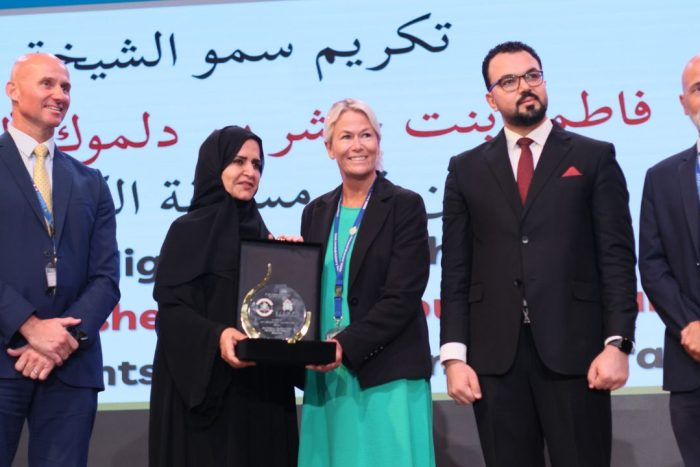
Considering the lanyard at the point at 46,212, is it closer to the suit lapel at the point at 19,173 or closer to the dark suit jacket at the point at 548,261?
the suit lapel at the point at 19,173

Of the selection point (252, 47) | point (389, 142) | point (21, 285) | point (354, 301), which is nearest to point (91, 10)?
point (252, 47)

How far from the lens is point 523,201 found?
2.83 meters

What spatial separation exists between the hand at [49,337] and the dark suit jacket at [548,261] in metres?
1.21

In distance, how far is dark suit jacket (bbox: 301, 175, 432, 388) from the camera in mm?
2926

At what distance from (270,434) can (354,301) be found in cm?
50

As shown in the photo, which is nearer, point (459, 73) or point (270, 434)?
point (270, 434)

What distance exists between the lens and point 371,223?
3.08 meters

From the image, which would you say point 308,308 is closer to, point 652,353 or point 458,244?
point 458,244

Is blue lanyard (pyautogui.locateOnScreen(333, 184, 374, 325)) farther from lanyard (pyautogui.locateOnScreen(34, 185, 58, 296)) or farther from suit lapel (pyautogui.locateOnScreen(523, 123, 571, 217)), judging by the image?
lanyard (pyautogui.locateOnScreen(34, 185, 58, 296))

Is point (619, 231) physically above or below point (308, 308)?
above

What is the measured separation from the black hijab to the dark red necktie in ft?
2.93

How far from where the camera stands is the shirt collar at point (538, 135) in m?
2.91

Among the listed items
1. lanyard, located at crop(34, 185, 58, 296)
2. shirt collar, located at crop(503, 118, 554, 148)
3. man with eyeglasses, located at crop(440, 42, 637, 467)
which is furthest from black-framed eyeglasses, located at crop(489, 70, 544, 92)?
lanyard, located at crop(34, 185, 58, 296)

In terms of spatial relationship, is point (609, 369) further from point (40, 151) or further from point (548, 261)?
point (40, 151)
